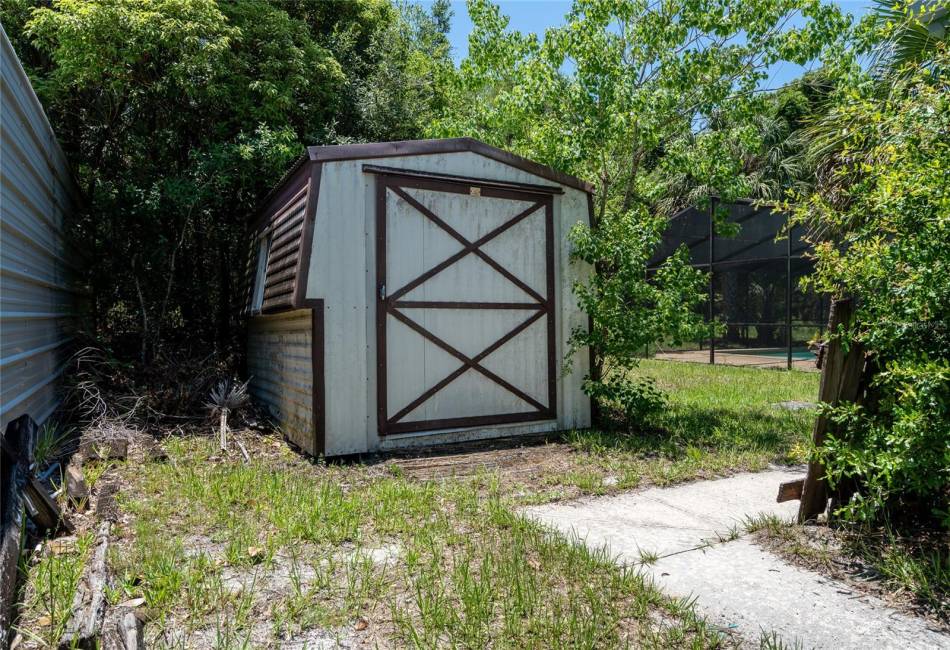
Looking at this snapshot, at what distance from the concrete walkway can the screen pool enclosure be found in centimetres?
931

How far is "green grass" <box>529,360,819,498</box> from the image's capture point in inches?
184

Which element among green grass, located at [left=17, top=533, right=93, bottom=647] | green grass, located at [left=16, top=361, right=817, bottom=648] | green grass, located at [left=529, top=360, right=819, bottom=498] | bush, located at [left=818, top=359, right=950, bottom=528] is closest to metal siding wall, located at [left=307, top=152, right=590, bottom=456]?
green grass, located at [left=16, top=361, right=817, bottom=648]

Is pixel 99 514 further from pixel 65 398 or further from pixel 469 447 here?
pixel 65 398

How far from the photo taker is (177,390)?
6781 mm

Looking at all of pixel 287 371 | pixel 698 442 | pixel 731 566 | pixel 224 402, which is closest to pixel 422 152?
pixel 287 371

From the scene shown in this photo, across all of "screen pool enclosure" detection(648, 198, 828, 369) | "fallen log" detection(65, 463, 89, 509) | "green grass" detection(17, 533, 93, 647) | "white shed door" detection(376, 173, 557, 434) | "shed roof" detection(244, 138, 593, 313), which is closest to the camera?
"green grass" detection(17, 533, 93, 647)

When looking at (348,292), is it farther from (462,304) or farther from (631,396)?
(631,396)

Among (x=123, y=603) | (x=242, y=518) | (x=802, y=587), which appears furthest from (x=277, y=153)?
(x=802, y=587)

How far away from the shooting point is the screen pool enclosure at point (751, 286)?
13.1 metres

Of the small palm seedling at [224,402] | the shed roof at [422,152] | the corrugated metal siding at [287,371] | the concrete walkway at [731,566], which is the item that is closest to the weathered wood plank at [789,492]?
the concrete walkway at [731,566]

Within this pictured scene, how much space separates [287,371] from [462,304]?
1965 mm

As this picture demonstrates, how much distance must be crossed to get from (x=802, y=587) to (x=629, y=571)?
76 cm

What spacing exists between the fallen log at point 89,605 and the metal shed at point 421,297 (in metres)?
2.51

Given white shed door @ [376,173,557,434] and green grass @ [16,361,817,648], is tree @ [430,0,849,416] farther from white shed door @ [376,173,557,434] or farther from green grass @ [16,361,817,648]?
green grass @ [16,361,817,648]
